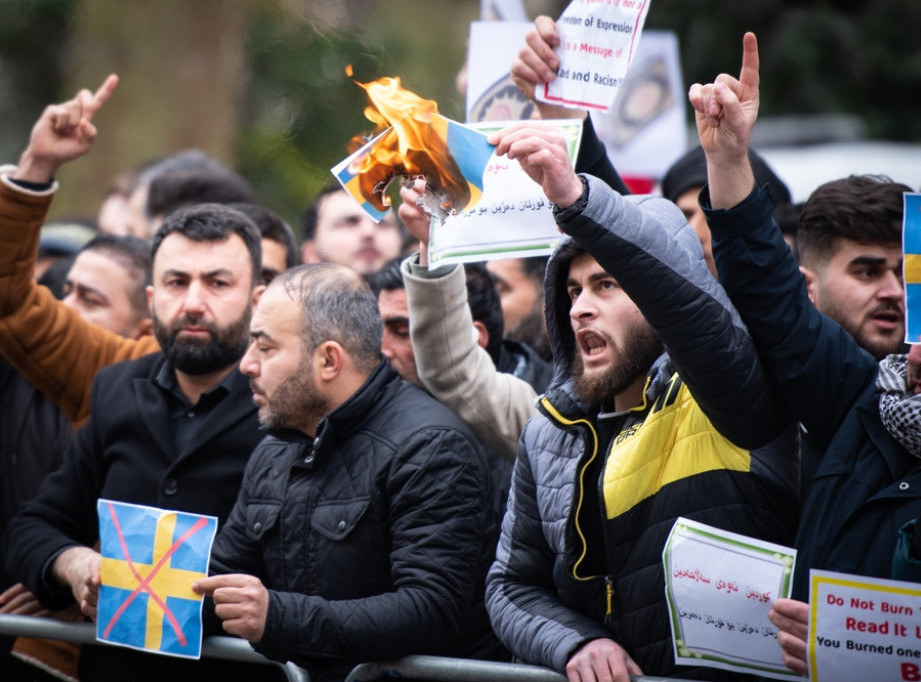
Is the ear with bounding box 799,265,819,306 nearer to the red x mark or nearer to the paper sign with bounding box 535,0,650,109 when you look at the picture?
the paper sign with bounding box 535,0,650,109

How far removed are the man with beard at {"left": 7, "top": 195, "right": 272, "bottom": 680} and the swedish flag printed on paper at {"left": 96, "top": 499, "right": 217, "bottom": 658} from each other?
131 millimetres

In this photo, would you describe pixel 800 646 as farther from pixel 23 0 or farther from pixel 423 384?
pixel 23 0

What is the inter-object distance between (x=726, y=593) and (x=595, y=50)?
172 cm

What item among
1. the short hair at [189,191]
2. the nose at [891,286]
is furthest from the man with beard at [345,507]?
the short hair at [189,191]

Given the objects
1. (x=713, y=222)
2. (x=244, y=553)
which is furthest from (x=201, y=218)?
(x=713, y=222)

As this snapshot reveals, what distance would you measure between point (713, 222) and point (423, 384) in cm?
151

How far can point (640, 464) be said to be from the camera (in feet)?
11.7

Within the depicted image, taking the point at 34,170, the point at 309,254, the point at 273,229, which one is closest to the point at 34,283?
the point at 34,170

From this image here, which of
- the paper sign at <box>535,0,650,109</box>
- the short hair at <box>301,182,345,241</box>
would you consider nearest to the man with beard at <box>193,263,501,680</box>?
the paper sign at <box>535,0,650,109</box>

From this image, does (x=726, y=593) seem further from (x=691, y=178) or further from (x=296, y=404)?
(x=691, y=178)

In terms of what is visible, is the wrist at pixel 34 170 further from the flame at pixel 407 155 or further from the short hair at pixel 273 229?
the flame at pixel 407 155

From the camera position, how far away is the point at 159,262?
5.03 metres

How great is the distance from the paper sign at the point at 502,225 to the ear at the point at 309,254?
7.06ft

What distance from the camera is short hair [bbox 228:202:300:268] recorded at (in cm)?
576
